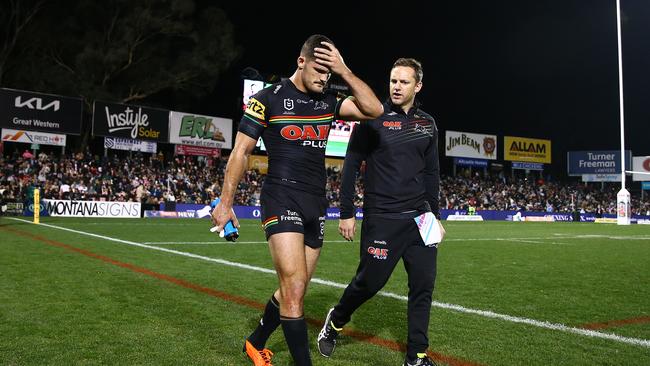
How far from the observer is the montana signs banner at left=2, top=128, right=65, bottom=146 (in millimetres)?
34688

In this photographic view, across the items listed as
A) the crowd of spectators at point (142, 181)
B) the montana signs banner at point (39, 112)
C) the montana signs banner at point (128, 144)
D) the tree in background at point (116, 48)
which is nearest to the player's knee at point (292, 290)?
the crowd of spectators at point (142, 181)

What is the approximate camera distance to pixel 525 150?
62.8 m

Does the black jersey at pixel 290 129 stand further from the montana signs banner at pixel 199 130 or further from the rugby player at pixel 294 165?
the montana signs banner at pixel 199 130

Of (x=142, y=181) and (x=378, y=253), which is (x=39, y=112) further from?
(x=378, y=253)

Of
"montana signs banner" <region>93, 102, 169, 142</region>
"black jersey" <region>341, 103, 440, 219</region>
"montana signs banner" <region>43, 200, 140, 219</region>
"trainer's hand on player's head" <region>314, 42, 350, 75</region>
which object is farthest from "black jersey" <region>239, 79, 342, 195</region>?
"montana signs banner" <region>93, 102, 169, 142</region>

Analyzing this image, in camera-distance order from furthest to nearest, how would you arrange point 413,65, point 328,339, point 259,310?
point 259,310 < point 328,339 < point 413,65

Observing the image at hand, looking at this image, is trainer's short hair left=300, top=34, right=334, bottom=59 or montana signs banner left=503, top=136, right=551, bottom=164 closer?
trainer's short hair left=300, top=34, right=334, bottom=59

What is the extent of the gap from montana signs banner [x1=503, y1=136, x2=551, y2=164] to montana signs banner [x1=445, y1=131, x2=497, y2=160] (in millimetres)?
3149

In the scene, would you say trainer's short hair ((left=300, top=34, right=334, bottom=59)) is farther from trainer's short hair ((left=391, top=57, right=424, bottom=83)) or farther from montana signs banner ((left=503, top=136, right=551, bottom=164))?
montana signs banner ((left=503, top=136, right=551, bottom=164))

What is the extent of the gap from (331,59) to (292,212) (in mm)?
1039

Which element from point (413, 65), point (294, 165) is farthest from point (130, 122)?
point (294, 165)

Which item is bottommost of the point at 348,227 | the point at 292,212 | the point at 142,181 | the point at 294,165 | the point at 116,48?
the point at 348,227

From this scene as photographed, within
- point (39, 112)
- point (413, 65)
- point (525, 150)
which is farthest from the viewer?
point (525, 150)

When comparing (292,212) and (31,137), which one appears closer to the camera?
(292,212)
